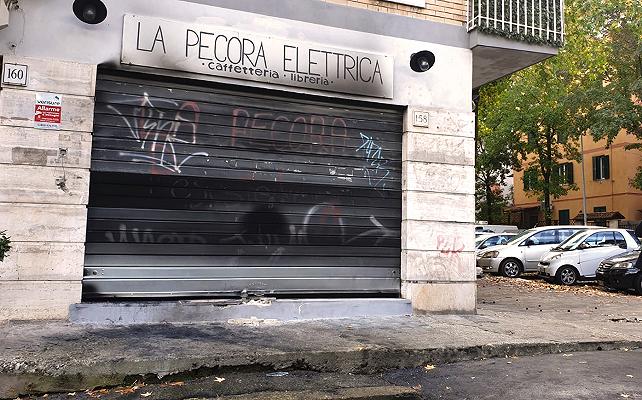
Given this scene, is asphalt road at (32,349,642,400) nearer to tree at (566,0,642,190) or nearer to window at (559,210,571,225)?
tree at (566,0,642,190)

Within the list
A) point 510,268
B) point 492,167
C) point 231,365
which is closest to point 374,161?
point 231,365

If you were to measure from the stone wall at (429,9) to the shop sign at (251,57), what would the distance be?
2.49ft

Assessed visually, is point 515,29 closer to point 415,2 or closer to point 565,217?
point 415,2

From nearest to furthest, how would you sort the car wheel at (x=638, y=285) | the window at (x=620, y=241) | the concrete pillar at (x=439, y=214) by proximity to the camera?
the concrete pillar at (x=439, y=214) → the car wheel at (x=638, y=285) → the window at (x=620, y=241)

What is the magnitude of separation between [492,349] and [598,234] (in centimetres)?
1169

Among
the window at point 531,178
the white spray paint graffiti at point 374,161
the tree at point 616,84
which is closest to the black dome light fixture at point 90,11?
the white spray paint graffiti at point 374,161

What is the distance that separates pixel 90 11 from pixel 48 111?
4.30ft

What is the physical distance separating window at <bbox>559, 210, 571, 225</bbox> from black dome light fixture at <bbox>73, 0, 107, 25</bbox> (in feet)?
126

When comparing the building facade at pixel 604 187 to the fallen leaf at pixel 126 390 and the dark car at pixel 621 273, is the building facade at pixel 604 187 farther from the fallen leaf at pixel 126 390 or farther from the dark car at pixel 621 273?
the fallen leaf at pixel 126 390

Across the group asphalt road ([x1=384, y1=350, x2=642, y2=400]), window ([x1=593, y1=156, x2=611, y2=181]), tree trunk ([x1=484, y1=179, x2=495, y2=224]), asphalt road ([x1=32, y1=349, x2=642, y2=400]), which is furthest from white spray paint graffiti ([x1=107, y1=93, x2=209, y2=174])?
window ([x1=593, y1=156, x2=611, y2=181])

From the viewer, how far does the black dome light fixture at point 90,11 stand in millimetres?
6797

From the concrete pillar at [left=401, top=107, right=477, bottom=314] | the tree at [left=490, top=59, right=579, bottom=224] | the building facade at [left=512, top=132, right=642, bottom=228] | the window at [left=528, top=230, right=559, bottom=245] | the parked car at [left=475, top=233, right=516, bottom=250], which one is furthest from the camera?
the building facade at [left=512, top=132, right=642, bottom=228]

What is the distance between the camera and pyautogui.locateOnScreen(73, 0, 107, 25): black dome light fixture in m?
6.80

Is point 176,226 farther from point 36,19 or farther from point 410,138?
point 410,138
